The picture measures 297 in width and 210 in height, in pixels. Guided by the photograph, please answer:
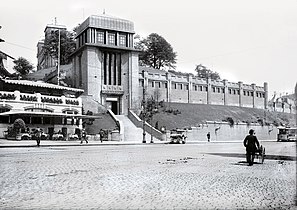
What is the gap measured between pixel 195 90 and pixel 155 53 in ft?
34.1

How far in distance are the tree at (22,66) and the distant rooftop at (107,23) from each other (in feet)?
61.9

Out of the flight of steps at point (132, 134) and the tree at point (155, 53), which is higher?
the tree at point (155, 53)

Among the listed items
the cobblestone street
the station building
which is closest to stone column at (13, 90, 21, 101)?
the station building

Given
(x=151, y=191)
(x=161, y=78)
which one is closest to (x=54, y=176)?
(x=151, y=191)

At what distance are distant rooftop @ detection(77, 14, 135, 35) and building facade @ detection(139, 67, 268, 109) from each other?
25.4 ft

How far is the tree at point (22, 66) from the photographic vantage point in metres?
68.0

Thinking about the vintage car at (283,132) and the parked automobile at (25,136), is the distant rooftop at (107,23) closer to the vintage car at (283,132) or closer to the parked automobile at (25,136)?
the parked automobile at (25,136)

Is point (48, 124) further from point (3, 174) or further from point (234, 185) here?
point (234, 185)

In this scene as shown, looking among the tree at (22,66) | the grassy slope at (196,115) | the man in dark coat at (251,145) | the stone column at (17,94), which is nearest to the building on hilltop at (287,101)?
the man in dark coat at (251,145)

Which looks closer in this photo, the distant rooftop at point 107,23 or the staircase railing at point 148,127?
the staircase railing at point 148,127

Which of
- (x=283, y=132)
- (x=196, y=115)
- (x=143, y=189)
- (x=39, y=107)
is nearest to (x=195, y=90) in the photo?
(x=196, y=115)

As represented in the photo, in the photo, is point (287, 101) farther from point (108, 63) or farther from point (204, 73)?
point (204, 73)

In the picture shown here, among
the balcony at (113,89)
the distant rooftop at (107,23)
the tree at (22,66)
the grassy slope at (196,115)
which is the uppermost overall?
the distant rooftop at (107,23)

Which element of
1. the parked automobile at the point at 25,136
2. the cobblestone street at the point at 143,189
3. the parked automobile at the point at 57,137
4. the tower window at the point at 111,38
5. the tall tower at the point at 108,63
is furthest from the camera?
the tower window at the point at 111,38
